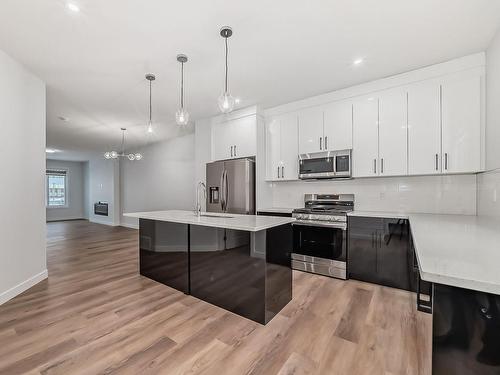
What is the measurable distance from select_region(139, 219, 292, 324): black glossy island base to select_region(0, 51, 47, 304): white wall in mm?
1446

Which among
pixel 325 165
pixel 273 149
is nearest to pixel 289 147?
pixel 273 149

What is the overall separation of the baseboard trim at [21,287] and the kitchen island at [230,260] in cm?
147

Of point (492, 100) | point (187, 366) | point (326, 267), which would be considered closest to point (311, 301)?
point (326, 267)

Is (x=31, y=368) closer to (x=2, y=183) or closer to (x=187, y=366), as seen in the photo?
(x=187, y=366)

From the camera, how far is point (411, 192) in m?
3.04

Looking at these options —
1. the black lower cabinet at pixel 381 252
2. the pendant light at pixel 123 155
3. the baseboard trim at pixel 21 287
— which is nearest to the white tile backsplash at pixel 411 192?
the black lower cabinet at pixel 381 252

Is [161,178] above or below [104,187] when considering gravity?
above

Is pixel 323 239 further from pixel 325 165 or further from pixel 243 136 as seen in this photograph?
pixel 243 136

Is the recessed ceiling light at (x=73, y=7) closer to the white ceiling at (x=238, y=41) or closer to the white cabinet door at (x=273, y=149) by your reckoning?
the white ceiling at (x=238, y=41)

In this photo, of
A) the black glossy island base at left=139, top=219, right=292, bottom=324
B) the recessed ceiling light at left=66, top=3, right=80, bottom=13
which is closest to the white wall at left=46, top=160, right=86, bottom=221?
the black glossy island base at left=139, top=219, right=292, bottom=324

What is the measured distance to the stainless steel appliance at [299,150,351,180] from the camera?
3.23 meters

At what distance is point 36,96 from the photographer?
2.96 metres

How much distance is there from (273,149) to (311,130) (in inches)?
→ 28.6

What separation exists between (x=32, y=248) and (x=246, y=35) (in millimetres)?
3556
